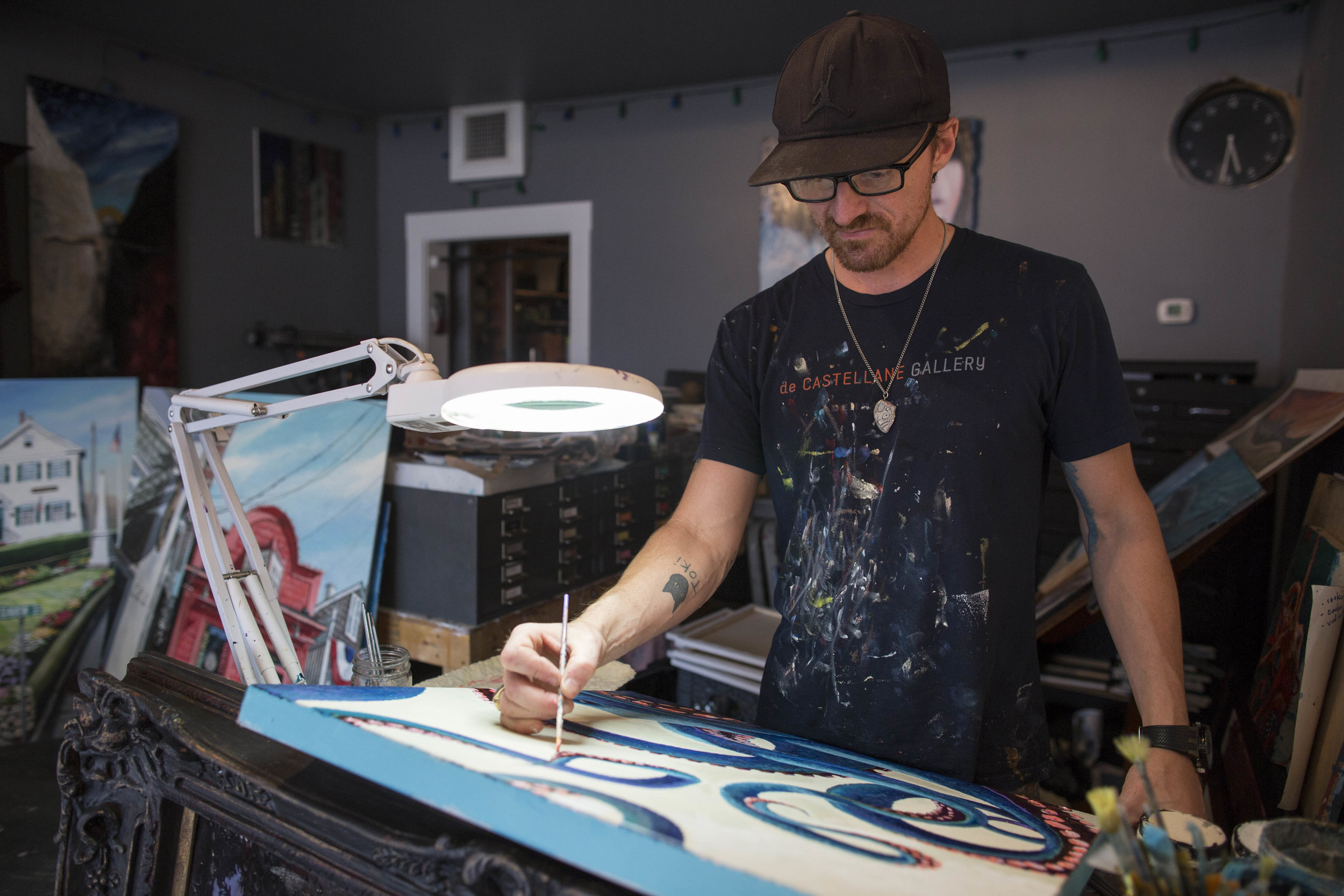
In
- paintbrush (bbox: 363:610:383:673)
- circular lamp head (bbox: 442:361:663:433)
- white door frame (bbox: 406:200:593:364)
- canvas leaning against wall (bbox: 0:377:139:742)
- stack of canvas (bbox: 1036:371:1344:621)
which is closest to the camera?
circular lamp head (bbox: 442:361:663:433)

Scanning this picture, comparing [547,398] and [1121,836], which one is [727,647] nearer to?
[547,398]

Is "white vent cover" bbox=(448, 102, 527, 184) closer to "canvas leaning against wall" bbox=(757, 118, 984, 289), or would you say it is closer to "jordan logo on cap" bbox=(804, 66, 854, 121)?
"canvas leaning against wall" bbox=(757, 118, 984, 289)

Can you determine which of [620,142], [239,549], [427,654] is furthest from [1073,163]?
[239,549]

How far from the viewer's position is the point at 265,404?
3.06ft

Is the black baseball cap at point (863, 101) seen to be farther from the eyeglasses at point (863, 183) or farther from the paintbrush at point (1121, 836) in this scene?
the paintbrush at point (1121, 836)

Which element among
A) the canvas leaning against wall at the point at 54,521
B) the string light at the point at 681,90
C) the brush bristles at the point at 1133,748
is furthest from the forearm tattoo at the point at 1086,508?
the string light at the point at 681,90

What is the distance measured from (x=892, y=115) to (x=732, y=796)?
2.64ft

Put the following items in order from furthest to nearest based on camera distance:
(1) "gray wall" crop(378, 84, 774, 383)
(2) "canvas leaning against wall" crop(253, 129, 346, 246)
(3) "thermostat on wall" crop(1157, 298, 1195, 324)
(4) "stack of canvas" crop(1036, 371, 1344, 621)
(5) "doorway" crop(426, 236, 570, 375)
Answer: (5) "doorway" crop(426, 236, 570, 375), (2) "canvas leaning against wall" crop(253, 129, 346, 246), (1) "gray wall" crop(378, 84, 774, 383), (3) "thermostat on wall" crop(1157, 298, 1195, 324), (4) "stack of canvas" crop(1036, 371, 1344, 621)

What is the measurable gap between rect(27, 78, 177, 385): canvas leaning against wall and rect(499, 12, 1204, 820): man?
3684 mm

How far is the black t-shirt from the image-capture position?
1.06 meters

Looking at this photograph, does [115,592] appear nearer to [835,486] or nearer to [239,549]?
[239,549]

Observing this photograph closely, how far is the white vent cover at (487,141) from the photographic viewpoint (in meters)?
4.83

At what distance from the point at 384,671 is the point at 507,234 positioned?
4.16m

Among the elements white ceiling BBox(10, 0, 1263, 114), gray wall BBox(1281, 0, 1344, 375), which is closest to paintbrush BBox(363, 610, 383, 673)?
gray wall BBox(1281, 0, 1344, 375)
